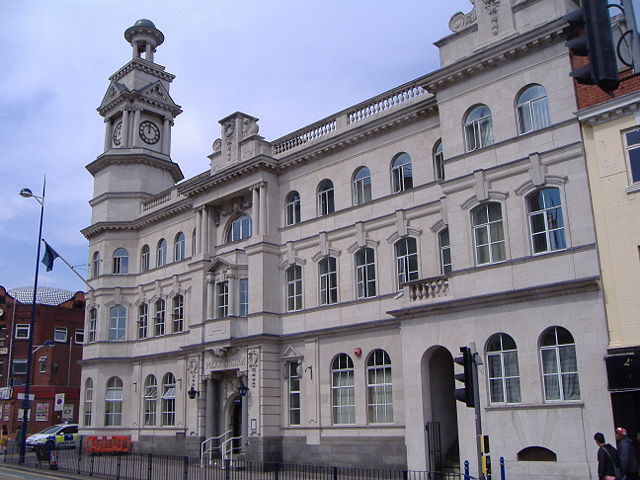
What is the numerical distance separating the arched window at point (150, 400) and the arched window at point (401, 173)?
18.9m

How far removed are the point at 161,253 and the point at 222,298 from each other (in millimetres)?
8554

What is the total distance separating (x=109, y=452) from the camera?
3666cm

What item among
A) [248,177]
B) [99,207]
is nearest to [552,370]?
[248,177]

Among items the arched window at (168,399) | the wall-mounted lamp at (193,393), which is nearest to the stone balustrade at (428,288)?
the wall-mounted lamp at (193,393)

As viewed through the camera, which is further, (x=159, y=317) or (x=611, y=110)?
(x=159, y=317)

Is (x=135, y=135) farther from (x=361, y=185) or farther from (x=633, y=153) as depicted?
(x=633, y=153)

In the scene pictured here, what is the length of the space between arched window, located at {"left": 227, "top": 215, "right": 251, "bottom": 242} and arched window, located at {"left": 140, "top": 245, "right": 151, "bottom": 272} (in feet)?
29.0

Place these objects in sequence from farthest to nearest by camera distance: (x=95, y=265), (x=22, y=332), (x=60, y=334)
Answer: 1. (x=60, y=334)
2. (x=22, y=332)
3. (x=95, y=265)

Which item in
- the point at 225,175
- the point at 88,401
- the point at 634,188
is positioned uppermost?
the point at 225,175

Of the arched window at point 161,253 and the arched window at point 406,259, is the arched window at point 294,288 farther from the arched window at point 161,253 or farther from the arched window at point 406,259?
the arched window at point 161,253

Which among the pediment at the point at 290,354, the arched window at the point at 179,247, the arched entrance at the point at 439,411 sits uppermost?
the arched window at the point at 179,247

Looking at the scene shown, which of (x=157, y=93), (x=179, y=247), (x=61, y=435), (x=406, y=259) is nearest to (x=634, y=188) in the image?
(x=406, y=259)

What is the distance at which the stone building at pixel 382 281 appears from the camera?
810 inches

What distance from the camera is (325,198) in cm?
3048
